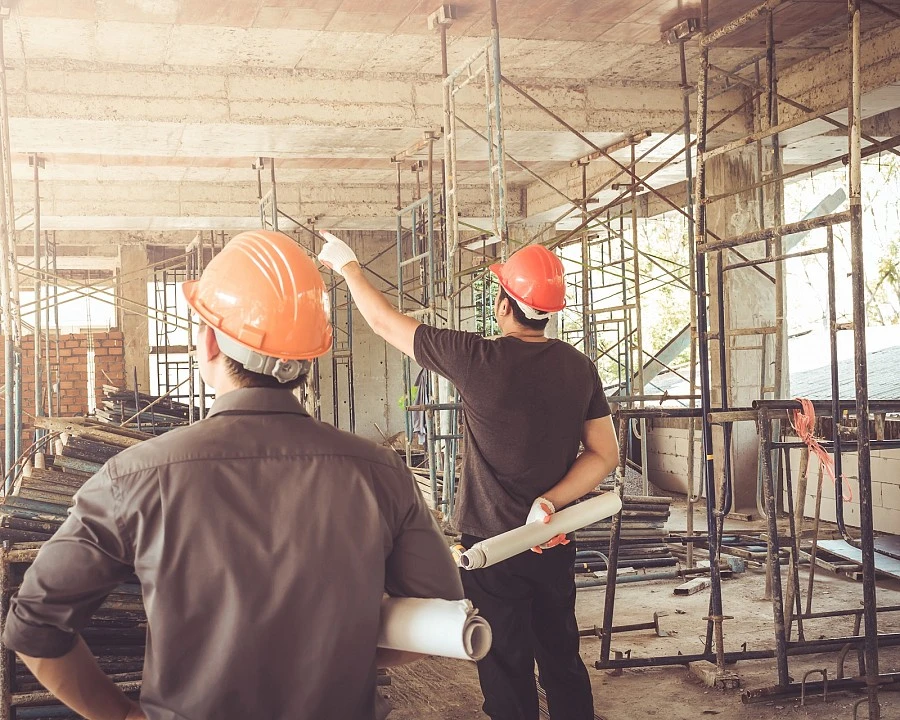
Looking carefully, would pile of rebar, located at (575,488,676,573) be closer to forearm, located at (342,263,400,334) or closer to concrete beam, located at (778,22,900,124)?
concrete beam, located at (778,22,900,124)

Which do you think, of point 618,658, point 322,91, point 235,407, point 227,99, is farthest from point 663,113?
point 235,407

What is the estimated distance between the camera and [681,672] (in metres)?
5.25

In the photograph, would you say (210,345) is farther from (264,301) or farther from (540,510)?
(540,510)

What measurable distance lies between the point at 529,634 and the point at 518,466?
0.63 m

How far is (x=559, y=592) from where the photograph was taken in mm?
3553

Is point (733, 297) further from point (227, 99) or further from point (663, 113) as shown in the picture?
point (227, 99)

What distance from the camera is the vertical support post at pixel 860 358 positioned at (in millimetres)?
3859

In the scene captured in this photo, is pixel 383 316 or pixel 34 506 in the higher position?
pixel 383 316

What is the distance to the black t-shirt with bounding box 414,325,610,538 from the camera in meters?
3.45

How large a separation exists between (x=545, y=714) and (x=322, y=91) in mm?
6072

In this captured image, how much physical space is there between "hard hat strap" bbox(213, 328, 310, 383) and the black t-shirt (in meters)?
1.68

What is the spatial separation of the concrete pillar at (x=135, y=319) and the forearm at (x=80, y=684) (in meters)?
15.7

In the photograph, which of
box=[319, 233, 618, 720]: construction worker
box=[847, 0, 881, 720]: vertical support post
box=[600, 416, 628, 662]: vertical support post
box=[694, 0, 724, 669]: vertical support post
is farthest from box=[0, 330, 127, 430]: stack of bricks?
box=[847, 0, 881, 720]: vertical support post

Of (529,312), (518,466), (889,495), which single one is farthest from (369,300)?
(889,495)
